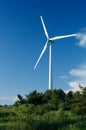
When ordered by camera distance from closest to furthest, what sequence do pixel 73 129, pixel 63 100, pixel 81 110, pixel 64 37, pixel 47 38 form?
pixel 73 129 < pixel 81 110 < pixel 64 37 < pixel 47 38 < pixel 63 100

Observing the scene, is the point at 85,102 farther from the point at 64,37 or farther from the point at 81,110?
the point at 64,37

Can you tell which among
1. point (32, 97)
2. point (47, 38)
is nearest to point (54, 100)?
point (32, 97)

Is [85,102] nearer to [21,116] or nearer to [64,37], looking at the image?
[64,37]

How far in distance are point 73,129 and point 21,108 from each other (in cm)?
331

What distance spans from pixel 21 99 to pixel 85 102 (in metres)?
20.8

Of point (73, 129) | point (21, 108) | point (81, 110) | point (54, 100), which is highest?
point (54, 100)

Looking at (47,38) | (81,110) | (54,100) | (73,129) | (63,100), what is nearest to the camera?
(73,129)

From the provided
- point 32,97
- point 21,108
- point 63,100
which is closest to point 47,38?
point 32,97

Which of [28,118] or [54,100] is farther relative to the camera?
[54,100]

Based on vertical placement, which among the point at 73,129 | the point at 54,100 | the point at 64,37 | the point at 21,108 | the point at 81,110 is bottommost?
the point at 73,129

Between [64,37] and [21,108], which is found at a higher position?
[64,37]

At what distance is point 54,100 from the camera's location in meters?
48.8

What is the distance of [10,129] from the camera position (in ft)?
60.8

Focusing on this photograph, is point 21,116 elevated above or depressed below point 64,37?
below
